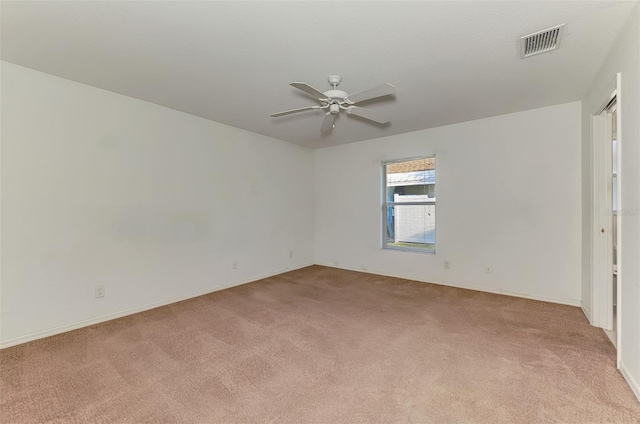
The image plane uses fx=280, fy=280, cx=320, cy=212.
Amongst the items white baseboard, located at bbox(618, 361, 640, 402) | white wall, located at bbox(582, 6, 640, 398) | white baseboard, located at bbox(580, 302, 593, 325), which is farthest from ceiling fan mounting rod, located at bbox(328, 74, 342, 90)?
white baseboard, located at bbox(580, 302, 593, 325)

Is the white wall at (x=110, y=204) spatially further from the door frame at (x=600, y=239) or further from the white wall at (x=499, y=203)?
the door frame at (x=600, y=239)

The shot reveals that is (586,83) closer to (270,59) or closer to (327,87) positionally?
(327,87)

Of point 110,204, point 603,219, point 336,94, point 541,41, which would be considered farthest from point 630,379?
point 110,204

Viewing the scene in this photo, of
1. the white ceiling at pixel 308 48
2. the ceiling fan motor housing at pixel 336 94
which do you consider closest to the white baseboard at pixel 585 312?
the white ceiling at pixel 308 48

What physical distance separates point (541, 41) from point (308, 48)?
174 cm

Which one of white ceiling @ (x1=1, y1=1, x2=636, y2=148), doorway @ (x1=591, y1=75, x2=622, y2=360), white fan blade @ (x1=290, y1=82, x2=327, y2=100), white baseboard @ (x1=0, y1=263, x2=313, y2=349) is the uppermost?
white ceiling @ (x1=1, y1=1, x2=636, y2=148)

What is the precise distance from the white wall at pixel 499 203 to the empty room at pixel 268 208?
0.02 meters

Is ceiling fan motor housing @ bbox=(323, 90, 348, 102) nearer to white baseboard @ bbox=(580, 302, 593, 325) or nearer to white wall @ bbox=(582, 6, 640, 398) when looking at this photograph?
white wall @ bbox=(582, 6, 640, 398)

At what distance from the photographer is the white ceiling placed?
178 cm

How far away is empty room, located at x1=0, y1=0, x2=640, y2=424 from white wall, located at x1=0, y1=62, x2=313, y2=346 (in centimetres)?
2

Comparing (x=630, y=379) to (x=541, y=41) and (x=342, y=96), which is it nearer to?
(x=541, y=41)

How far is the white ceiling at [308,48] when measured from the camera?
5.83 feet

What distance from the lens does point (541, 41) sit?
6.84 feet

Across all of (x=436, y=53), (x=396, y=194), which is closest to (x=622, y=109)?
(x=436, y=53)
